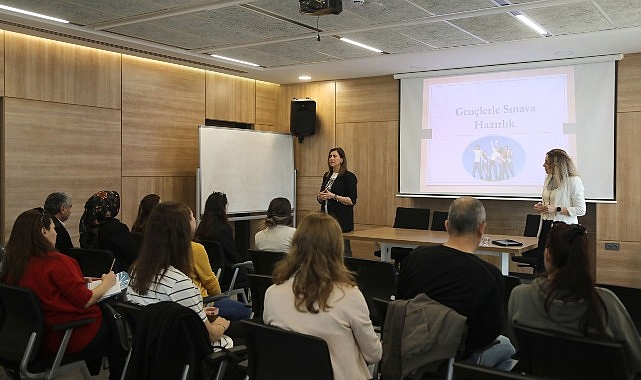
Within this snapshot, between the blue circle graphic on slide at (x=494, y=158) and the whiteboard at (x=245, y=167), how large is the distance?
2.83 m

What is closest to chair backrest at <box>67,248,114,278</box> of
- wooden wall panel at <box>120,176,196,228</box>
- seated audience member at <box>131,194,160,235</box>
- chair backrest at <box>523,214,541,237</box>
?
seated audience member at <box>131,194,160,235</box>

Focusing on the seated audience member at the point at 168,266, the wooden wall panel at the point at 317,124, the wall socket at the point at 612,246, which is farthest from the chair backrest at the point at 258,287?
the wooden wall panel at the point at 317,124

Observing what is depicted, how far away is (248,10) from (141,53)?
2.52 metres

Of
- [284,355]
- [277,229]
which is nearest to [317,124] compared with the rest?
[277,229]

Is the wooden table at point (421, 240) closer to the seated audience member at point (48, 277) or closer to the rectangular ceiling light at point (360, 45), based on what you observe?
the rectangular ceiling light at point (360, 45)

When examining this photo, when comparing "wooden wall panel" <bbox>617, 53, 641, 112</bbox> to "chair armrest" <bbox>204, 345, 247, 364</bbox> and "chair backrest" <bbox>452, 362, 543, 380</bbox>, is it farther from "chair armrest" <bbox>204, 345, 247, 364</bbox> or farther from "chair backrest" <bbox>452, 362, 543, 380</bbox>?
"chair backrest" <bbox>452, 362, 543, 380</bbox>

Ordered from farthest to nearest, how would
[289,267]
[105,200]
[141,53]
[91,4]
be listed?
[141,53], [91,4], [105,200], [289,267]

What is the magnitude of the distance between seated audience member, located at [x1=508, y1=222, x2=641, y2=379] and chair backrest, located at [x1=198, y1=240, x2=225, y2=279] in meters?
2.90

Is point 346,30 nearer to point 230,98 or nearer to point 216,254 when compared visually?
point 216,254

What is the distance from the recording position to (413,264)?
282cm

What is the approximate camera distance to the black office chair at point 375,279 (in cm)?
392

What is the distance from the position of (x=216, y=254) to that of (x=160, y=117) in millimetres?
3568

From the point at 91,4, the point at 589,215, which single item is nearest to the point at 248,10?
the point at 91,4

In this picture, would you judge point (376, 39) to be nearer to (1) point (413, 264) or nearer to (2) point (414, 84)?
(2) point (414, 84)
